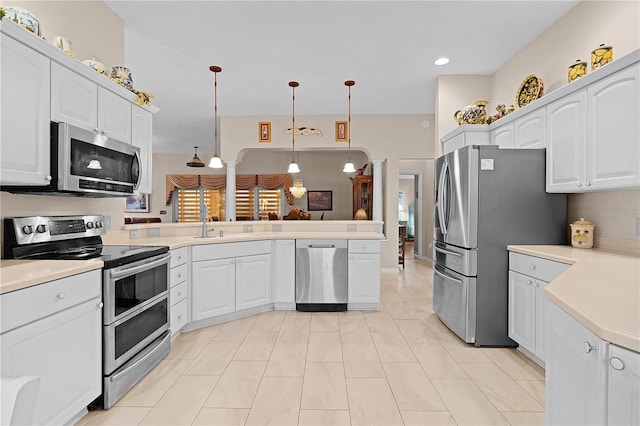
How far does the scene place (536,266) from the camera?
96.7 inches

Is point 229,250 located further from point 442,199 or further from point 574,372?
point 574,372

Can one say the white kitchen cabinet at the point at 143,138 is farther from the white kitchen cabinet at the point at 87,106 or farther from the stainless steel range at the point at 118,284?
the stainless steel range at the point at 118,284

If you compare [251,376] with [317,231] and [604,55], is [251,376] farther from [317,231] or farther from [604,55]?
[604,55]

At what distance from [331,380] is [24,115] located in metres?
2.40

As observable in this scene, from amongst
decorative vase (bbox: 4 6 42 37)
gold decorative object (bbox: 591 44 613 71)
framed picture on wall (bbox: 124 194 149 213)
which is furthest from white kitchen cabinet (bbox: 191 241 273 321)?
framed picture on wall (bbox: 124 194 149 213)

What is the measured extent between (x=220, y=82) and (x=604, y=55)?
163 inches

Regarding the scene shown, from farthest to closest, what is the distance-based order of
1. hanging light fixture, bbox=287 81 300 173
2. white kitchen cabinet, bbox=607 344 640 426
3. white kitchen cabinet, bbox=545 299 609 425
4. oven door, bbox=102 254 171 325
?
1. hanging light fixture, bbox=287 81 300 173
2. oven door, bbox=102 254 171 325
3. white kitchen cabinet, bbox=545 299 609 425
4. white kitchen cabinet, bbox=607 344 640 426

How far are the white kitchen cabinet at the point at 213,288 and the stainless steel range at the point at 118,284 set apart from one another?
54 centimetres

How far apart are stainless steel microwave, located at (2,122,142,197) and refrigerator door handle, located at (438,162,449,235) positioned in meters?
2.73

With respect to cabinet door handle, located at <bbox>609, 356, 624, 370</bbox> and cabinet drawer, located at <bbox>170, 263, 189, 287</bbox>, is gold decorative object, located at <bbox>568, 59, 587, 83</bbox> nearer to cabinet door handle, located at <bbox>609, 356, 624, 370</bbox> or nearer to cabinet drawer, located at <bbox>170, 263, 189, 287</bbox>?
cabinet door handle, located at <bbox>609, 356, 624, 370</bbox>

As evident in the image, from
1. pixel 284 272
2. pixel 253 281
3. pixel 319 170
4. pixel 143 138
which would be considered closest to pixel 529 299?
pixel 284 272

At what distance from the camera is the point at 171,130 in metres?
7.57

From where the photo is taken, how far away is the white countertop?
35.7 inches

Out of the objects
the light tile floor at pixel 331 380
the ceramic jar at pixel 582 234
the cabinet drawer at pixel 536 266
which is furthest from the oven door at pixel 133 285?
the ceramic jar at pixel 582 234
